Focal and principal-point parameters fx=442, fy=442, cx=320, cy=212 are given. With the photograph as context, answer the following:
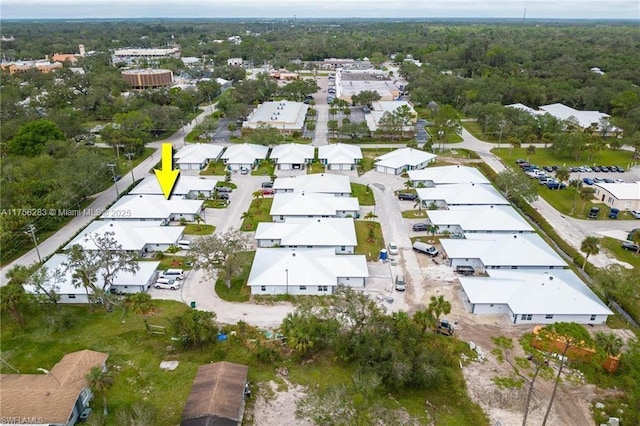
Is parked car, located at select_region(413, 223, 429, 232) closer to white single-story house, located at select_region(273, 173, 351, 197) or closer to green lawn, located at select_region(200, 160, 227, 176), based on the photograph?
white single-story house, located at select_region(273, 173, 351, 197)

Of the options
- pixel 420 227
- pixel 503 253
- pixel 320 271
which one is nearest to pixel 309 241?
pixel 320 271

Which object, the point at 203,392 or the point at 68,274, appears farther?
the point at 68,274

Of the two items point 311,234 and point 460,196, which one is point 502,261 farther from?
point 311,234

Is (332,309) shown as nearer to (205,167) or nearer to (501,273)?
(501,273)

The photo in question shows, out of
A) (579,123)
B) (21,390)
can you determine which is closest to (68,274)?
(21,390)

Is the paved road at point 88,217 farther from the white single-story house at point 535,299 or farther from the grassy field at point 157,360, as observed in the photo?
the white single-story house at point 535,299

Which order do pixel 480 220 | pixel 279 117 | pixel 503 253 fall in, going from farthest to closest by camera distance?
pixel 279 117
pixel 480 220
pixel 503 253
